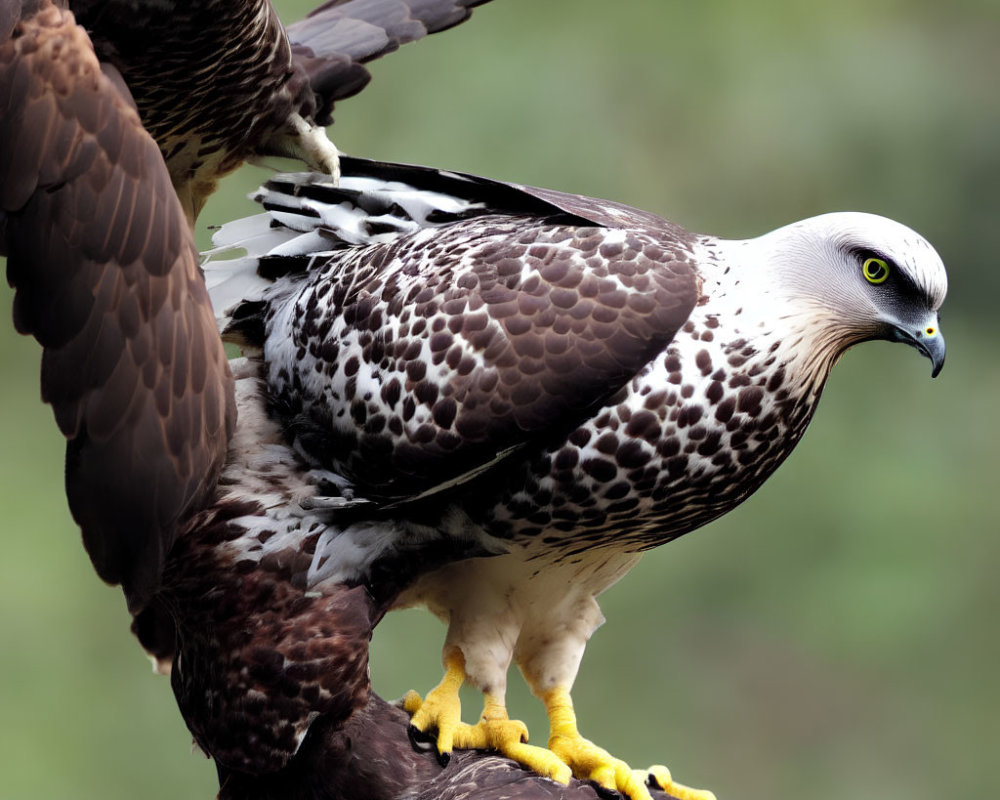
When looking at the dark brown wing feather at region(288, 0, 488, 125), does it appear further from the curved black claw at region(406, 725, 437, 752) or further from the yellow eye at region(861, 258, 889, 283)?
the curved black claw at region(406, 725, 437, 752)

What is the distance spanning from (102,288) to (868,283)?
912mm

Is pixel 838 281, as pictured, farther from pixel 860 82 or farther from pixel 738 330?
pixel 860 82

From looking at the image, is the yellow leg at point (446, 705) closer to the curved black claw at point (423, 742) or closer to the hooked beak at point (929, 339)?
the curved black claw at point (423, 742)

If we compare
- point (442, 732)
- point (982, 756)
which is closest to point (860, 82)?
point (982, 756)

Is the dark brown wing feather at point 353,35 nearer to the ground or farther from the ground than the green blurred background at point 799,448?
farther from the ground

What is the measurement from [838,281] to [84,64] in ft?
3.03

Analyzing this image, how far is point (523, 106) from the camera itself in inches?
200

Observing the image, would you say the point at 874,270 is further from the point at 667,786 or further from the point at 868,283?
the point at 667,786

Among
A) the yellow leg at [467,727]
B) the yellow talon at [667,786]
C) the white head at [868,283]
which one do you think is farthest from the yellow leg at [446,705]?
the white head at [868,283]

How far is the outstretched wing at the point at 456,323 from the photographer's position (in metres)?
1.73

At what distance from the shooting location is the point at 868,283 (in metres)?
1.77

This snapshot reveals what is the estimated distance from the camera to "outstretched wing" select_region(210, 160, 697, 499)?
1.73m

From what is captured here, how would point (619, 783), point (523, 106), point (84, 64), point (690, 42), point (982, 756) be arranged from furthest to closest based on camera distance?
point (690, 42) < point (982, 756) < point (523, 106) < point (619, 783) < point (84, 64)

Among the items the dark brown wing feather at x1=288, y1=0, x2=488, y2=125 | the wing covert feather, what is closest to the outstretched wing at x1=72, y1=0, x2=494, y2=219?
the dark brown wing feather at x1=288, y1=0, x2=488, y2=125
